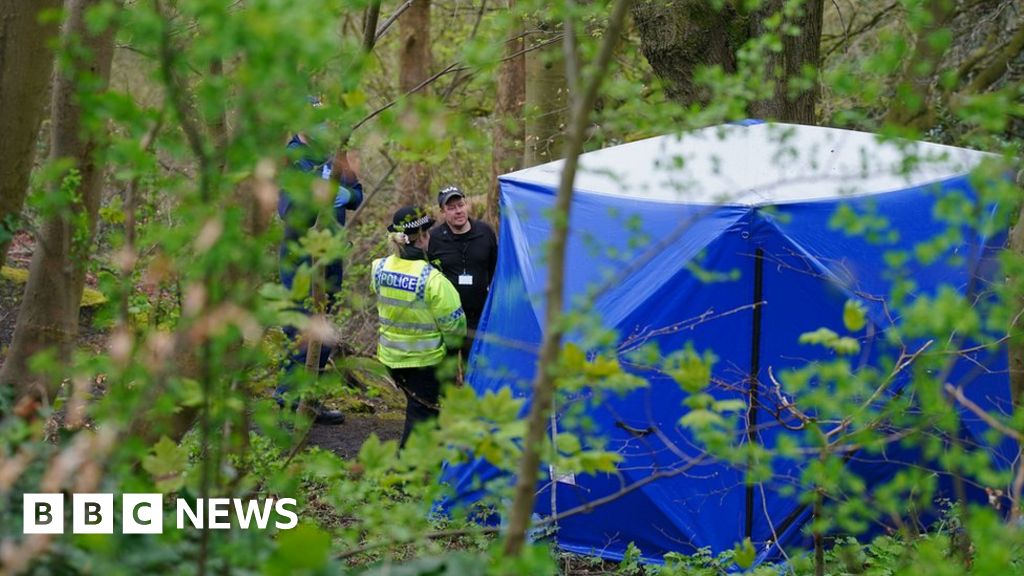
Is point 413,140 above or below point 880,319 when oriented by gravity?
above

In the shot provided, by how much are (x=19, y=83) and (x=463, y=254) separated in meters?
3.59

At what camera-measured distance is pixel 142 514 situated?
2555 millimetres

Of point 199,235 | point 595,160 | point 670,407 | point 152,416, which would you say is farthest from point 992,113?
point 595,160

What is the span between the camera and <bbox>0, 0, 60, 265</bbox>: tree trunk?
12.8ft

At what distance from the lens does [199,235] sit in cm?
221

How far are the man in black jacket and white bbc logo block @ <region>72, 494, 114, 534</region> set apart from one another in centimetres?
473

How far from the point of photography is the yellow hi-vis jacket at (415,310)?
638 centimetres

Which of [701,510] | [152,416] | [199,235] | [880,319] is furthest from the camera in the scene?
[701,510]

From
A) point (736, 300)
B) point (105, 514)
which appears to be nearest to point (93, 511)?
point (105, 514)

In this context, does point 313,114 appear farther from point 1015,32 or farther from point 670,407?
point 1015,32

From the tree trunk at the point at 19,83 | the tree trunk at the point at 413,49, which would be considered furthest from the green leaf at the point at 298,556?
the tree trunk at the point at 413,49

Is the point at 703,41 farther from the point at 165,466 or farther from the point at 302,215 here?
the point at 165,466

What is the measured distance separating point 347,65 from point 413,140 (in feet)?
0.81

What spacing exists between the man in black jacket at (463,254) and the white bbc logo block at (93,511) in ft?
15.5
